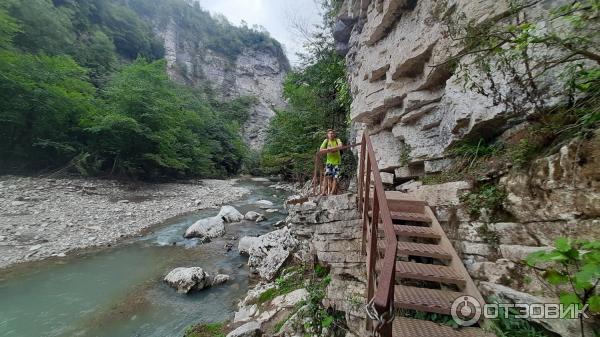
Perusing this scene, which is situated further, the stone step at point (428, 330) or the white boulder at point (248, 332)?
the white boulder at point (248, 332)

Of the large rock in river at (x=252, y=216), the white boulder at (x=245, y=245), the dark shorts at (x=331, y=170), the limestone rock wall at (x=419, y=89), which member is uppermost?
the limestone rock wall at (x=419, y=89)

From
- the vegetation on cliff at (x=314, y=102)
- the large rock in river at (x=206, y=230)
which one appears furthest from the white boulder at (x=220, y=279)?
the vegetation on cliff at (x=314, y=102)

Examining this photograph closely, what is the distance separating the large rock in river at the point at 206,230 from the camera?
A: 9000mm

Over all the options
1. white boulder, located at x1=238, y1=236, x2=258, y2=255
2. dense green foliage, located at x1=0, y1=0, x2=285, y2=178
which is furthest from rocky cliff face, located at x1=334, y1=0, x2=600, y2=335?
dense green foliage, located at x1=0, y1=0, x2=285, y2=178

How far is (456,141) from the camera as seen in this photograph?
4.23 meters

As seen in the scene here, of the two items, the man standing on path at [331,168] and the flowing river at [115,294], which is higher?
the man standing on path at [331,168]

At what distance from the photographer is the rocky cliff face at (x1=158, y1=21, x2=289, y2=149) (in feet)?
161

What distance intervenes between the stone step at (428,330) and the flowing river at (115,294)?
12.3 ft

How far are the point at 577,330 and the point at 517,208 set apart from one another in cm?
112

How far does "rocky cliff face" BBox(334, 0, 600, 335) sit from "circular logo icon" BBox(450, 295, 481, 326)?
0.20m

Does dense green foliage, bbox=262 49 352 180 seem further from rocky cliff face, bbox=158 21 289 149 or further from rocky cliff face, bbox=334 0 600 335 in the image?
rocky cliff face, bbox=158 21 289 149

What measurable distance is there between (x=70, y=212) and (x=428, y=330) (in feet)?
37.8

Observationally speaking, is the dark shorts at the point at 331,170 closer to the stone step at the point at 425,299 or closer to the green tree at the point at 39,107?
the stone step at the point at 425,299

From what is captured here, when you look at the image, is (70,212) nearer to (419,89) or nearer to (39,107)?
(39,107)
